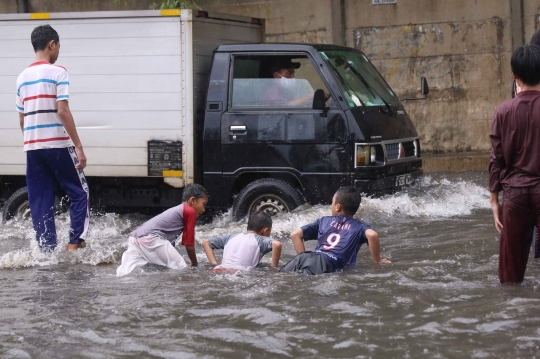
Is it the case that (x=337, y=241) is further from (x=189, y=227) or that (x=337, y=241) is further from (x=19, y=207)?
(x=19, y=207)

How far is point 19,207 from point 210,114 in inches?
101

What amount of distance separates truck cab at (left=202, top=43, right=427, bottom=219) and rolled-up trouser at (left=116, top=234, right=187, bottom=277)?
7.39 feet

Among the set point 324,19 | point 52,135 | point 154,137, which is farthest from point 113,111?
point 324,19

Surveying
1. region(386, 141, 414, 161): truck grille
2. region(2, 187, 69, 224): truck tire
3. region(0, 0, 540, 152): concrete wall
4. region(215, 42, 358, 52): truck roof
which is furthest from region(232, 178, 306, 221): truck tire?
region(0, 0, 540, 152): concrete wall

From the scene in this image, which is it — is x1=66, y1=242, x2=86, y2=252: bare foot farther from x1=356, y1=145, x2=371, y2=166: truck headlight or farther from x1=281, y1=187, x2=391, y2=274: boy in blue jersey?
x1=356, y1=145, x2=371, y2=166: truck headlight

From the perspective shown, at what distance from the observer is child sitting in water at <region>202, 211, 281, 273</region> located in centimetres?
649

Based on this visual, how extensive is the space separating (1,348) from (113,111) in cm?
483

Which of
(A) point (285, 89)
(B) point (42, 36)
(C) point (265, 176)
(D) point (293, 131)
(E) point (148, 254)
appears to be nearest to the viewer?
(E) point (148, 254)

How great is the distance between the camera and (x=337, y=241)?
252 inches

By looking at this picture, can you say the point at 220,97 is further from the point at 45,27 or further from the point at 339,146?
the point at 45,27

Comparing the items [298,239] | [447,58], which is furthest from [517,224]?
[447,58]

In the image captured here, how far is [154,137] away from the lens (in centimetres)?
913

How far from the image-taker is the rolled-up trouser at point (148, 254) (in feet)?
22.0

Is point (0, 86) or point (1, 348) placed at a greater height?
point (0, 86)
